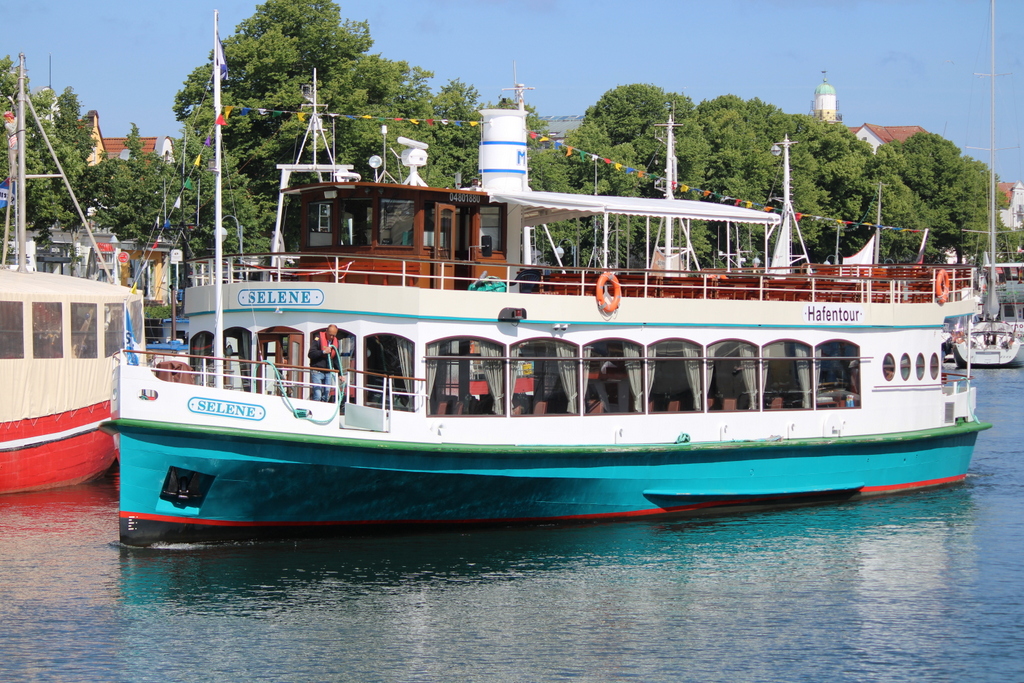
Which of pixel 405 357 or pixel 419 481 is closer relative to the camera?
pixel 419 481

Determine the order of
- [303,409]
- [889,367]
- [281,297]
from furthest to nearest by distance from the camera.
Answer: [889,367], [281,297], [303,409]

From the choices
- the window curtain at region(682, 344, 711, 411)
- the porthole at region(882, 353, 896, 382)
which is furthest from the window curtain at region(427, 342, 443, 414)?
the porthole at region(882, 353, 896, 382)

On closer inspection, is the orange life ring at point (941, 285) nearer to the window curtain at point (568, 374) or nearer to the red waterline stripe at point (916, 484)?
the red waterline stripe at point (916, 484)

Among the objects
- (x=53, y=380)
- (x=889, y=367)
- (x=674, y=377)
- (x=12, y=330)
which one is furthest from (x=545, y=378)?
(x=12, y=330)

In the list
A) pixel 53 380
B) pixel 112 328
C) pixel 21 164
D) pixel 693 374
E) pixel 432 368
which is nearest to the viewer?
pixel 432 368

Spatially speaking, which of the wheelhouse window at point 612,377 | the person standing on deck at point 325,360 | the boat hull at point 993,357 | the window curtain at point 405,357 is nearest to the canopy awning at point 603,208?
the wheelhouse window at point 612,377

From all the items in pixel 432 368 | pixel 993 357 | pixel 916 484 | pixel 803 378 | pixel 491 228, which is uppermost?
pixel 491 228

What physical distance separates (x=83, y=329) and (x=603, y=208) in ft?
36.4

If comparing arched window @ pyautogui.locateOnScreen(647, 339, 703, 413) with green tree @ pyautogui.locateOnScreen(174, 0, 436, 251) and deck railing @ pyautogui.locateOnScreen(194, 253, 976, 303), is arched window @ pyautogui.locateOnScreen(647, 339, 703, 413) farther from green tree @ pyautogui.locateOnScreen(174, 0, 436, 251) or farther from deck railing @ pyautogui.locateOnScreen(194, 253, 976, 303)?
green tree @ pyautogui.locateOnScreen(174, 0, 436, 251)

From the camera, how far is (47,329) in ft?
72.3

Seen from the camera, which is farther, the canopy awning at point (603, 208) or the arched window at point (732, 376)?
the arched window at point (732, 376)

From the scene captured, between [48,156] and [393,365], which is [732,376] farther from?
[48,156]

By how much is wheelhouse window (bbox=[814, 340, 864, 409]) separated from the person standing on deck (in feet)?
26.8

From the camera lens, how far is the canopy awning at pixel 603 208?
700 inches
